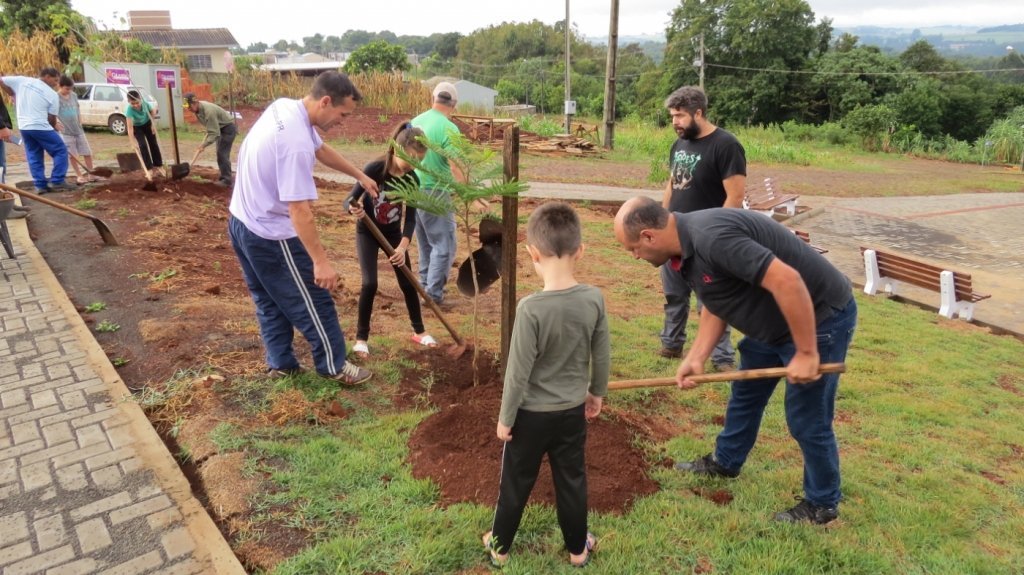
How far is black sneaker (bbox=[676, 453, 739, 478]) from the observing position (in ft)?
11.6

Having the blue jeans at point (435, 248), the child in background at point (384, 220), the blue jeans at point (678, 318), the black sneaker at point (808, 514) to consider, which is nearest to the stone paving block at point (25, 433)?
the child in background at point (384, 220)

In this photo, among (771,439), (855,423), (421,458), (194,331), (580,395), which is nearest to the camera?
(580,395)

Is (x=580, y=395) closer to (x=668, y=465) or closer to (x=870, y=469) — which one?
(x=668, y=465)

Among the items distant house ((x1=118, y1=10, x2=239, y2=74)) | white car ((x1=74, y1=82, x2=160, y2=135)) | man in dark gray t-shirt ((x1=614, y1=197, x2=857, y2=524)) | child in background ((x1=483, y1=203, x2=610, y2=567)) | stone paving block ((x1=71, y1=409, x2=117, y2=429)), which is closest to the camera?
child in background ((x1=483, y1=203, x2=610, y2=567))

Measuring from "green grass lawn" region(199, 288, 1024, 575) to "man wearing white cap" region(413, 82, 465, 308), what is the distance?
1.63 metres

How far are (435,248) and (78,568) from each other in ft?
12.7

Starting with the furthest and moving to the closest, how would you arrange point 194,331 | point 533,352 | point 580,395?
point 194,331
point 580,395
point 533,352

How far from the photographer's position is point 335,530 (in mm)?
2936

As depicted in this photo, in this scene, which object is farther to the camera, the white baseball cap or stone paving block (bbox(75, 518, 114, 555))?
the white baseball cap

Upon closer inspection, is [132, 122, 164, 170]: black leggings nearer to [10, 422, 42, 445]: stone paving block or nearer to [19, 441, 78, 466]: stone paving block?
[10, 422, 42, 445]: stone paving block

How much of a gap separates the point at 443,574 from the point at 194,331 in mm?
3288

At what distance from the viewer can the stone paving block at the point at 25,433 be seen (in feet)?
12.0

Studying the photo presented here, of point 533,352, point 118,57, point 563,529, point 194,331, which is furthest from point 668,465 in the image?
point 118,57

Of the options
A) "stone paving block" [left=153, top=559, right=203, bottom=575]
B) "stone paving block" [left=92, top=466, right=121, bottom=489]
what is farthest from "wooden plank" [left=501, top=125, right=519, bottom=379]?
"stone paving block" [left=92, top=466, right=121, bottom=489]
